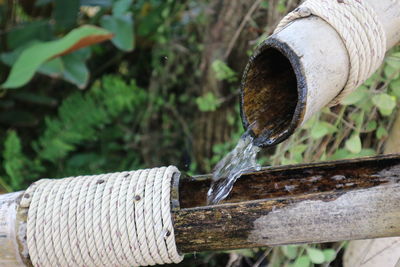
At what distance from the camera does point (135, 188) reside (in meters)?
1.12

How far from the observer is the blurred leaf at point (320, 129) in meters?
1.38

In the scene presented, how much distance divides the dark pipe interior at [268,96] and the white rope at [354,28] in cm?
9

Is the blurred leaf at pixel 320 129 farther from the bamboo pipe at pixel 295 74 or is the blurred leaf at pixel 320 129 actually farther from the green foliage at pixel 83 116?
the green foliage at pixel 83 116

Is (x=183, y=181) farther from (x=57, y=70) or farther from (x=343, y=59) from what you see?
(x=57, y=70)

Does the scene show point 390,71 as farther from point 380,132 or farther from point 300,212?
point 300,212

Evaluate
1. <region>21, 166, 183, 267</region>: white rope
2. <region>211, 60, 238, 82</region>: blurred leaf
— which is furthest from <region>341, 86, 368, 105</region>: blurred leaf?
<region>211, 60, 238, 82</region>: blurred leaf

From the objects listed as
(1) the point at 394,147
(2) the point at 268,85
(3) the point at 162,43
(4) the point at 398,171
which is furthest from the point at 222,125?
(4) the point at 398,171

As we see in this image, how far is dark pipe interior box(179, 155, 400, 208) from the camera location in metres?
1.07

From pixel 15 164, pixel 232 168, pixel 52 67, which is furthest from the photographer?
pixel 15 164

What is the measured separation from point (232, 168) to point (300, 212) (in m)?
0.33

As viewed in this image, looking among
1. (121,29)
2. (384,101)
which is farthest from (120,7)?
(384,101)

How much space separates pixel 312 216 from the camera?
99 cm

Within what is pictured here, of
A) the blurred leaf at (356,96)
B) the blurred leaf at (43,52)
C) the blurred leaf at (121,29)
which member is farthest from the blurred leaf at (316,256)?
the blurred leaf at (121,29)

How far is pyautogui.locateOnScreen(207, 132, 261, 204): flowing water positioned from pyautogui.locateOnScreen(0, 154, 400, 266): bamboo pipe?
2.5 inches
